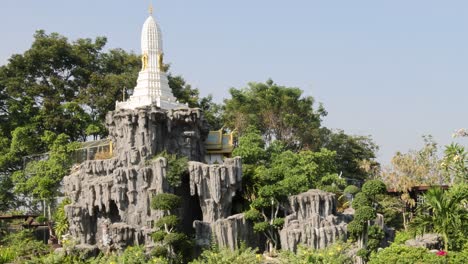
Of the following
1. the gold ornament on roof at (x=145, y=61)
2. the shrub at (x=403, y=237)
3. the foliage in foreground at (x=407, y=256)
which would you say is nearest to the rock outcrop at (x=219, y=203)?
the shrub at (x=403, y=237)

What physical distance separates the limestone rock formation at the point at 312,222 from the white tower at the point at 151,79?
8730mm

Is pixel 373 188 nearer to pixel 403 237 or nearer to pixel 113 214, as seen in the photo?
pixel 403 237

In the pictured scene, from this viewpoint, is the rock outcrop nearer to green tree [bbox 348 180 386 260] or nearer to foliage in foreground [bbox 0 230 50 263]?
green tree [bbox 348 180 386 260]

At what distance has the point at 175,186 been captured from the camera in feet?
74.6

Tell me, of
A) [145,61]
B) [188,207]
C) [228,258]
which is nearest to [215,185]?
[188,207]

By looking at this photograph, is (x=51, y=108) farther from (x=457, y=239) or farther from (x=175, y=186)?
(x=457, y=239)

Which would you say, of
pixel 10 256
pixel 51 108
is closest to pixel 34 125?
pixel 51 108

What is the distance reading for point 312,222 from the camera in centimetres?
2148

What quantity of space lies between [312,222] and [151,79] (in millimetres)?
11510

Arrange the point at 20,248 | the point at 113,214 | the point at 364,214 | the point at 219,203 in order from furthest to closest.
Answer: the point at 20,248, the point at 113,214, the point at 219,203, the point at 364,214

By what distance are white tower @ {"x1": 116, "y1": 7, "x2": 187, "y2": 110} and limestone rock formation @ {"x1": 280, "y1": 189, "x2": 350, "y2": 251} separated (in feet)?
28.6

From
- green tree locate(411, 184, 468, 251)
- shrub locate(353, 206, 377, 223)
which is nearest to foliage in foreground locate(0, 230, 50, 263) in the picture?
shrub locate(353, 206, 377, 223)

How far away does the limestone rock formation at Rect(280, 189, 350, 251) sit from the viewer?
2120 centimetres

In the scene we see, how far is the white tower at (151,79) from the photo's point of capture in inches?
1110
